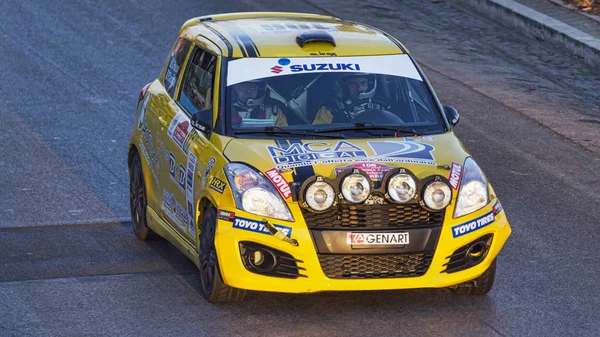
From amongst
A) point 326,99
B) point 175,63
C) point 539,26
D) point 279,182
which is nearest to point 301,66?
point 326,99

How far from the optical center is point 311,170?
26.8ft

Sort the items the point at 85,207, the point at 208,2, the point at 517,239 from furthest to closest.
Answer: the point at 208,2 < the point at 85,207 < the point at 517,239

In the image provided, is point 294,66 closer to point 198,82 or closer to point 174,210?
point 198,82

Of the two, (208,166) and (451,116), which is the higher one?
(451,116)

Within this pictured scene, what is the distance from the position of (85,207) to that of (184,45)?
6.49 feet

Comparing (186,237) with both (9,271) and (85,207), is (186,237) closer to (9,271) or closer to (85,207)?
(9,271)

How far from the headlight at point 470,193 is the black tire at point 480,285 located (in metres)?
0.45

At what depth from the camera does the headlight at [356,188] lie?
792cm

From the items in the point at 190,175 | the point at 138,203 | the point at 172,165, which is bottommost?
the point at 138,203

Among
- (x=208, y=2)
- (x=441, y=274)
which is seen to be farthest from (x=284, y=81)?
(x=208, y=2)

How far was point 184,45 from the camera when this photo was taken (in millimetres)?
10367

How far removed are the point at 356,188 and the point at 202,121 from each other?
1415 mm

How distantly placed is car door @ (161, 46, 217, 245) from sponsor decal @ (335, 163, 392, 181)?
3.72 ft

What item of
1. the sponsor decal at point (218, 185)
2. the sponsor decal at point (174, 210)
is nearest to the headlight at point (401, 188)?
the sponsor decal at point (218, 185)
